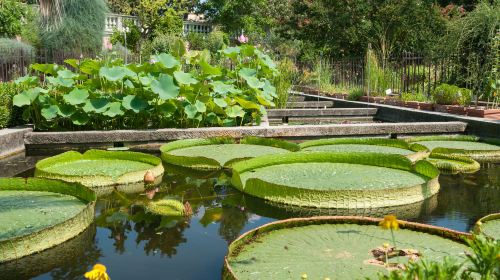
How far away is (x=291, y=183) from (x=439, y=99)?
5112 millimetres

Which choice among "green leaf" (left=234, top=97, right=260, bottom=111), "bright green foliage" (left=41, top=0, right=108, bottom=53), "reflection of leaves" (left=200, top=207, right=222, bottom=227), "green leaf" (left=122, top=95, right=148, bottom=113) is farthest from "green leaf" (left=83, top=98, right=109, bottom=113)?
"bright green foliage" (left=41, top=0, right=108, bottom=53)

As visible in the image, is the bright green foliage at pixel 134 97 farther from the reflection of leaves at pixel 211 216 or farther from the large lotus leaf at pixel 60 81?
the reflection of leaves at pixel 211 216

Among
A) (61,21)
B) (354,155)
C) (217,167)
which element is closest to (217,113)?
(217,167)

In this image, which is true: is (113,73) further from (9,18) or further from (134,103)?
(9,18)

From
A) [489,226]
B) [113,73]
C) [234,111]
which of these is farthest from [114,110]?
[489,226]

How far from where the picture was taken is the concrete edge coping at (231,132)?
17.2ft

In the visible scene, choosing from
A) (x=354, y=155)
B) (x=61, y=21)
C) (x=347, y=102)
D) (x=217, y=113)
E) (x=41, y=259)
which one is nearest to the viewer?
(x=41, y=259)

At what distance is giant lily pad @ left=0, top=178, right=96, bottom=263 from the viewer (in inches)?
83.9

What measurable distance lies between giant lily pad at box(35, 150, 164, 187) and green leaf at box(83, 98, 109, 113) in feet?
4.37

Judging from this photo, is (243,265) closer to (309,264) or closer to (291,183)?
(309,264)

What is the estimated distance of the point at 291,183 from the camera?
320 cm

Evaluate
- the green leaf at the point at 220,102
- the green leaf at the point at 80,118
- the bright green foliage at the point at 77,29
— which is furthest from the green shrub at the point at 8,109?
the bright green foliage at the point at 77,29

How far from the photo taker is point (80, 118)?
5434 millimetres

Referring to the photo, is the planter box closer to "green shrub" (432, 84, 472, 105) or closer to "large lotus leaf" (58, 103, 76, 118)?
"green shrub" (432, 84, 472, 105)
